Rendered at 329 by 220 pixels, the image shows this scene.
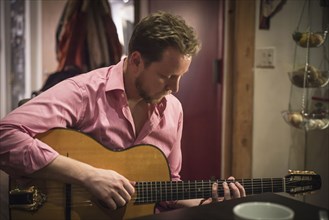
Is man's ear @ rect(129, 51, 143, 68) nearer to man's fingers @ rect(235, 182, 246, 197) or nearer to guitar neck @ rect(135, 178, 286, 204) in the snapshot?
guitar neck @ rect(135, 178, 286, 204)

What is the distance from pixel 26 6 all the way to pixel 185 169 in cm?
252

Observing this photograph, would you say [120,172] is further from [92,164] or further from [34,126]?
[34,126]

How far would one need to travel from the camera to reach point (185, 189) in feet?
4.24

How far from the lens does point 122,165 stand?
1294 millimetres

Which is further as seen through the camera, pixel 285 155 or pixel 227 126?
pixel 227 126

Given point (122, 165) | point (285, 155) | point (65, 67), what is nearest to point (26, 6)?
point (65, 67)

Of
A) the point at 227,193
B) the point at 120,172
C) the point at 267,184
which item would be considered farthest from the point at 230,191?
the point at 120,172

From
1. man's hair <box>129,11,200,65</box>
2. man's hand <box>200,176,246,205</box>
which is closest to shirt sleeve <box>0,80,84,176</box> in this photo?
man's hair <box>129,11,200,65</box>

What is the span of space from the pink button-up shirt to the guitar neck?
0.62ft

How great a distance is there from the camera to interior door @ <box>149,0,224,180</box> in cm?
261

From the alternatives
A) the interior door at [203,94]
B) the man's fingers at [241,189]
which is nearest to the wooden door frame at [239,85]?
the interior door at [203,94]

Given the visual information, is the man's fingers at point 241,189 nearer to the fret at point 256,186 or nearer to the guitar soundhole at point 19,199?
the fret at point 256,186

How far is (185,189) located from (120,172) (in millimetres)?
214

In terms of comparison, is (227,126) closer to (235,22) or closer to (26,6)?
(235,22)
